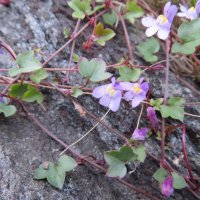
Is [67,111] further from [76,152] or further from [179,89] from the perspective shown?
[179,89]

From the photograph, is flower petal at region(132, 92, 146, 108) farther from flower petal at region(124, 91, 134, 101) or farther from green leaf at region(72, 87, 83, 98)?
green leaf at region(72, 87, 83, 98)

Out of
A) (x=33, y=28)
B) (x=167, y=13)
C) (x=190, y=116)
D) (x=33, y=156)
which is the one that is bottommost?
(x=190, y=116)

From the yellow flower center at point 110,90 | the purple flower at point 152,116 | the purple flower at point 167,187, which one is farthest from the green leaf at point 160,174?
the yellow flower center at point 110,90

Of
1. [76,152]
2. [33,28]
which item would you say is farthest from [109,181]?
[33,28]

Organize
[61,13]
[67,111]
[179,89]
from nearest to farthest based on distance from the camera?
[67,111]
[179,89]
[61,13]

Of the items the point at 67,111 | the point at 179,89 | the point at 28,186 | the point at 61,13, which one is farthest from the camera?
the point at 61,13

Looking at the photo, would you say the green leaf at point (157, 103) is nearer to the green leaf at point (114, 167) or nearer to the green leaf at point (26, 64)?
the green leaf at point (114, 167)

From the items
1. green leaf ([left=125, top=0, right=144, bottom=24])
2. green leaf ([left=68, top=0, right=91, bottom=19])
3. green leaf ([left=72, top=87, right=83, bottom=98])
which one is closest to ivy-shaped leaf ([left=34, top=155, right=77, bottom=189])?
green leaf ([left=72, top=87, right=83, bottom=98])
